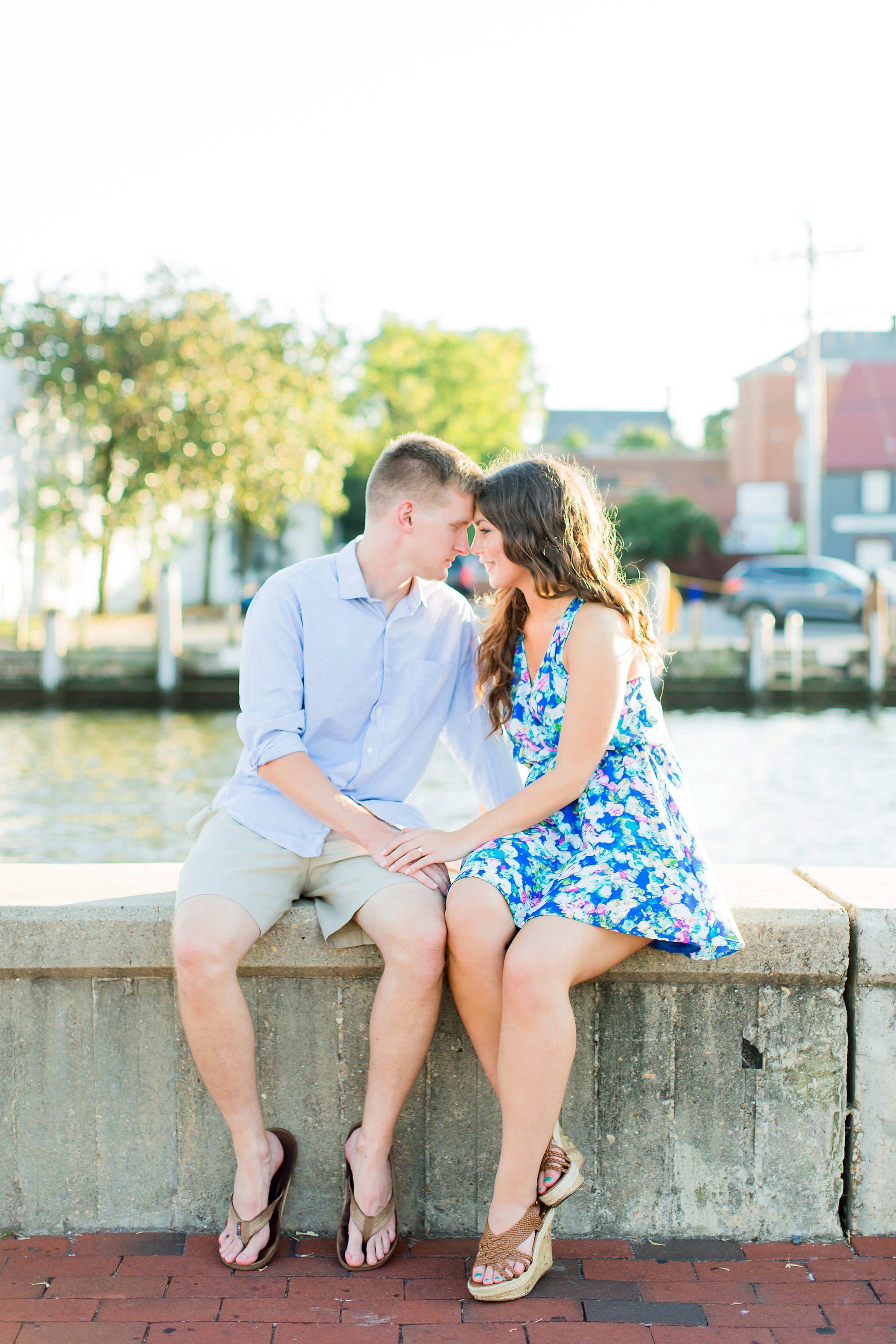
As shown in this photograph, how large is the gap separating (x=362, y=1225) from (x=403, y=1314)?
232 millimetres

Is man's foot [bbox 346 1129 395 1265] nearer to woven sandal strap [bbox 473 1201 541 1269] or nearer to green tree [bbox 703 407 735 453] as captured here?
woven sandal strap [bbox 473 1201 541 1269]

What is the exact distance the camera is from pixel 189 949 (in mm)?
2521

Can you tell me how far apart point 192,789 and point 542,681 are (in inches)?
400

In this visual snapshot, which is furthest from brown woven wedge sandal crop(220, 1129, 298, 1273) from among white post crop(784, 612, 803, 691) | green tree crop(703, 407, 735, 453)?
green tree crop(703, 407, 735, 453)

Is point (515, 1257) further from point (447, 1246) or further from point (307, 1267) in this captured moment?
point (307, 1267)

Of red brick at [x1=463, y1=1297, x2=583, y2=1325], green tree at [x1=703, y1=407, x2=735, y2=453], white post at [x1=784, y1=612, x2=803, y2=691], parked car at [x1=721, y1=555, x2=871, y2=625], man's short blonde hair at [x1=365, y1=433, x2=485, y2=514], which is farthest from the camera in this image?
green tree at [x1=703, y1=407, x2=735, y2=453]

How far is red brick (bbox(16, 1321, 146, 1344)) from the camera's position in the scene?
87.8 inches

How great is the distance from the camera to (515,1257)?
243 centimetres

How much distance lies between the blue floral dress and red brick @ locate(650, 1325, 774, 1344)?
2.25 feet

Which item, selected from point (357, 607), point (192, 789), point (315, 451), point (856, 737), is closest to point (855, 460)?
point (315, 451)

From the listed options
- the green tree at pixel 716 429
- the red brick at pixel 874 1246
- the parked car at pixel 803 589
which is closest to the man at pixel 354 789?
the red brick at pixel 874 1246

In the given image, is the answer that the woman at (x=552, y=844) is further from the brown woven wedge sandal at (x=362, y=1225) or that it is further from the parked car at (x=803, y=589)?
the parked car at (x=803, y=589)

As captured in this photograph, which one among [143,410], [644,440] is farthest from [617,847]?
[644,440]

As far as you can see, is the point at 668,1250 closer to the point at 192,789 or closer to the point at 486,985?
the point at 486,985
